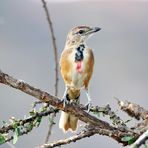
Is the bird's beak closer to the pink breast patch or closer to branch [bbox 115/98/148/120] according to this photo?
the pink breast patch

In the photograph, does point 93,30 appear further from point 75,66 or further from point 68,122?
point 68,122

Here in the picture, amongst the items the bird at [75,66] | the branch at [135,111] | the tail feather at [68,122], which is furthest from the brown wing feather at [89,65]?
the branch at [135,111]

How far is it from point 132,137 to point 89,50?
504 millimetres

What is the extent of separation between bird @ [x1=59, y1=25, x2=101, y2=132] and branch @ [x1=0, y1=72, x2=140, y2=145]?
7.9 inches

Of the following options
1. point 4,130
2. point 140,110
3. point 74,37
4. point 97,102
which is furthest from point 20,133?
point 97,102

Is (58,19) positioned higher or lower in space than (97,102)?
higher

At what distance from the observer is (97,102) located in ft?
18.6

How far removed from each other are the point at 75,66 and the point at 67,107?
31 cm

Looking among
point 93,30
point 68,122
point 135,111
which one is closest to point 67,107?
point 135,111

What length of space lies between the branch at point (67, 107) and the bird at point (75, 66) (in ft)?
0.66

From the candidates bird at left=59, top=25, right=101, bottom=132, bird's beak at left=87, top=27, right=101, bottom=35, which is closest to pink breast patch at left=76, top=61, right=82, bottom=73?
bird at left=59, top=25, right=101, bottom=132

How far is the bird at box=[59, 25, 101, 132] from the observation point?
63.9 inches

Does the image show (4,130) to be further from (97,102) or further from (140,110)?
(97,102)

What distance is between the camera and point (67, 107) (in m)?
1.34
